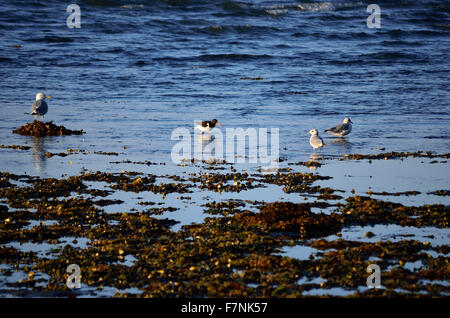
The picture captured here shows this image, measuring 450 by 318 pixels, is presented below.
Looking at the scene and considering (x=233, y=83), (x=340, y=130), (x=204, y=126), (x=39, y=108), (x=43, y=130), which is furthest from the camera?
(x=233, y=83)

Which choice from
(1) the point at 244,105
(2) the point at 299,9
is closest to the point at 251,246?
(1) the point at 244,105

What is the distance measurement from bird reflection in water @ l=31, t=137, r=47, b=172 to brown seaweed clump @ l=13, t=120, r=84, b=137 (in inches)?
11.9

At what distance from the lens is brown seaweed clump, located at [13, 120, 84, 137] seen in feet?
45.5

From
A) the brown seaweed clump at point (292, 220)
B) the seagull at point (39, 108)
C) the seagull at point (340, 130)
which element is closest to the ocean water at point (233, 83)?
the seagull at point (340, 130)

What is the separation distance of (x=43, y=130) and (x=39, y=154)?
207cm

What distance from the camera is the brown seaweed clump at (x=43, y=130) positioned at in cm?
1386

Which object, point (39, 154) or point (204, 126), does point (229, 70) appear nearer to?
point (204, 126)

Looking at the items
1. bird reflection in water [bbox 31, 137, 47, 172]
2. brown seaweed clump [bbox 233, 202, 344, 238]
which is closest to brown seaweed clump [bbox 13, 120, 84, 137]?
bird reflection in water [bbox 31, 137, 47, 172]

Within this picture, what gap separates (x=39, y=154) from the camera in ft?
39.1

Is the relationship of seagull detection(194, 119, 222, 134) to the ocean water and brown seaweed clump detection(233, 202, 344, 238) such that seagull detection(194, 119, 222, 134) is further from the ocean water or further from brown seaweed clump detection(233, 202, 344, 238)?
brown seaweed clump detection(233, 202, 344, 238)

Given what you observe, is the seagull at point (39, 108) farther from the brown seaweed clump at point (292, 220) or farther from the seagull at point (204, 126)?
the brown seaweed clump at point (292, 220)

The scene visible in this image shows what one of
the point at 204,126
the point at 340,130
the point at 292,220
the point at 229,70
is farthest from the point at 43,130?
the point at 229,70
